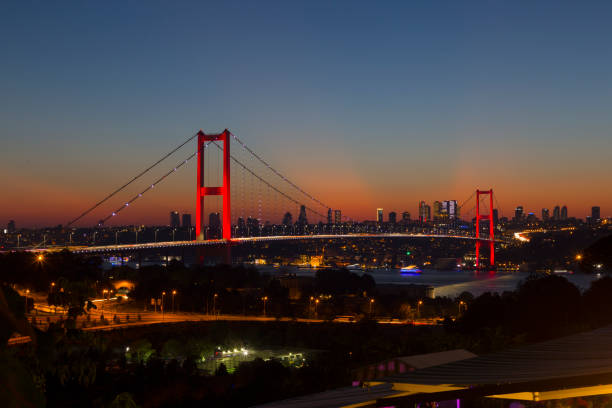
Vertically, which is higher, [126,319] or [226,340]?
[126,319]

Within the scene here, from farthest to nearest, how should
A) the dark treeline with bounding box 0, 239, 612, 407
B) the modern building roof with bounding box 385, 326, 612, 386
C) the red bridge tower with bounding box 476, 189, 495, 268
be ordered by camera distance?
the red bridge tower with bounding box 476, 189, 495, 268 → the dark treeline with bounding box 0, 239, 612, 407 → the modern building roof with bounding box 385, 326, 612, 386

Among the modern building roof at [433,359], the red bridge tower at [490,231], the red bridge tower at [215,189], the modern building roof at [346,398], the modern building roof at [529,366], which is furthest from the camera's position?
the red bridge tower at [490,231]

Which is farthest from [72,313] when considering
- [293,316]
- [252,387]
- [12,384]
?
[293,316]

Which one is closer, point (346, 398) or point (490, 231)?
point (346, 398)

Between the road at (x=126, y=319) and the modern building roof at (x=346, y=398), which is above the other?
the modern building roof at (x=346, y=398)

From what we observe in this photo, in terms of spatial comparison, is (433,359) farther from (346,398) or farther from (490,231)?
(490,231)

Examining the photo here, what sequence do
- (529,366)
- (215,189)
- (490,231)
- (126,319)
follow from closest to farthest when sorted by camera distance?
(529,366) → (126,319) → (215,189) → (490,231)

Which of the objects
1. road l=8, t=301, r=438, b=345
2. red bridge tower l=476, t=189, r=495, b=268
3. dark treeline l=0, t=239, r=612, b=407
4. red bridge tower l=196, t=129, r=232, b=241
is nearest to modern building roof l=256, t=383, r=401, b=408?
dark treeline l=0, t=239, r=612, b=407

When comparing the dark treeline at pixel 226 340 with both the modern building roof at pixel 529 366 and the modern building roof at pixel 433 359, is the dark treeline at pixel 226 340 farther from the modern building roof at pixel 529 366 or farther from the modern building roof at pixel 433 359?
the modern building roof at pixel 433 359

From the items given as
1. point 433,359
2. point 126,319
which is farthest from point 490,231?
point 433,359

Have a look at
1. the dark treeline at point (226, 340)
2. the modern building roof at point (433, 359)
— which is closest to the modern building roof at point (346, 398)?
the dark treeline at point (226, 340)

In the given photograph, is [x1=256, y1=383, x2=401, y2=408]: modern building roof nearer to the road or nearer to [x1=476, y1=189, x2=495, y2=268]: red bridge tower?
the road

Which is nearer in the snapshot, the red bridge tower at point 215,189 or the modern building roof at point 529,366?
the modern building roof at point 529,366
